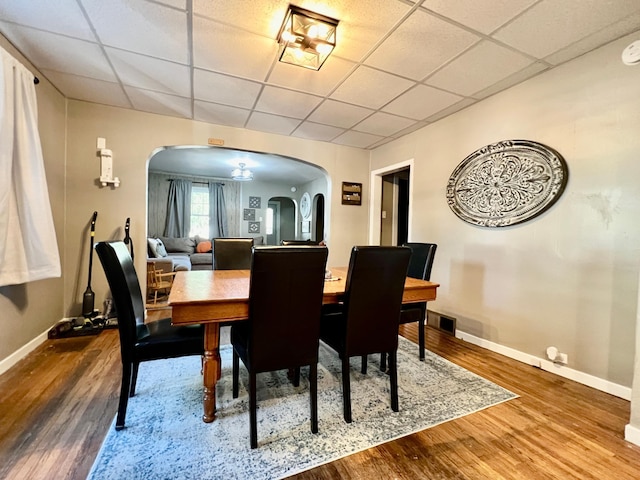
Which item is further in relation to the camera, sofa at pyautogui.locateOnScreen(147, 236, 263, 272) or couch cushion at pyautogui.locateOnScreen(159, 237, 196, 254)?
couch cushion at pyautogui.locateOnScreen(159, 237, 196, 254)

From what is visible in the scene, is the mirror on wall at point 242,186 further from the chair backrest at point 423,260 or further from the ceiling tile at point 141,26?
the chair backrest at point 423,260

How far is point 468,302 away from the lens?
9.84 ft

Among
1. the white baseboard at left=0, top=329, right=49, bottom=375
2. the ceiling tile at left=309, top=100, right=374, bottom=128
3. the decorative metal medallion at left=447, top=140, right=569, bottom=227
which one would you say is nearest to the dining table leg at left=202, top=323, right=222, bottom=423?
the white baseboard at left=0, top=329, right=49, bottom=375

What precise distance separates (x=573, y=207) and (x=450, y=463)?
6.79 ft

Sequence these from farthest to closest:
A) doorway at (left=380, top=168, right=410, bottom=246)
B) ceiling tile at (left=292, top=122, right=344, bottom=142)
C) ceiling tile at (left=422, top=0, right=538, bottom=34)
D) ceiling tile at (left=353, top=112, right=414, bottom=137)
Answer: doorway at (left=380, top=168, right=410, bottom=246) → ceiling tile at (left=292, top=122, right=344, bottom=142) → ceiling tile at (left=353, top=112, right=414, bottom=137) → ceiling tile at (left=422, top=0, right=538, bottom=34)

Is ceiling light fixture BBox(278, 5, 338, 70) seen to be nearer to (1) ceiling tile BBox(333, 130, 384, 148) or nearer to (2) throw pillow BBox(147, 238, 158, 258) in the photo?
(1) ceiling tile BBox(333, 130, 384, 148)

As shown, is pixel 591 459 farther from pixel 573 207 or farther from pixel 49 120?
pixel 49 120

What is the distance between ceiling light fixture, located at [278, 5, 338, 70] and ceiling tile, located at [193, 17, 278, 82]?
17cm

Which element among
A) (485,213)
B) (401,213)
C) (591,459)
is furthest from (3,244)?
(401,213)

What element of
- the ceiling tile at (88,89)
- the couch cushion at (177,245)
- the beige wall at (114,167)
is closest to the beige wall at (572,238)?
the beige wall at (114,167)

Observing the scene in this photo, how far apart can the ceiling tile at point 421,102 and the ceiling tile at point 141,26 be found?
2.00 metres

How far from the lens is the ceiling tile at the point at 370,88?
2451mm

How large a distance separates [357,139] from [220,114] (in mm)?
1919

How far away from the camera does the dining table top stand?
1408 millimetres
